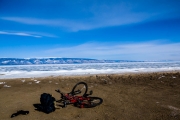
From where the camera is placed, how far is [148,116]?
6184mm

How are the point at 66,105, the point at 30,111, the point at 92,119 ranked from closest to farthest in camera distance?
the point at 92,119 < the point at 30,111 < the point at 66,105

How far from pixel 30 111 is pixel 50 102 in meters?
1.01

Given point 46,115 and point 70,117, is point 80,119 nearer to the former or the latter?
point 70,117

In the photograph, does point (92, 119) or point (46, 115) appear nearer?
point (92, 119)

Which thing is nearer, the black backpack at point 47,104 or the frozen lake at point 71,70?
the black backpack at point 47,104

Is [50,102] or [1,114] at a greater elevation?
[50,102]

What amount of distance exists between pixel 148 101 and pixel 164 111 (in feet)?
5.16

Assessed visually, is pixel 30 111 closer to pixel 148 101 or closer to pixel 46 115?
pixel 46 115

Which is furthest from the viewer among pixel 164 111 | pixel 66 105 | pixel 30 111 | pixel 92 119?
pixel 66 105

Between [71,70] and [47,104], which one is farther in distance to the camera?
[71,70]

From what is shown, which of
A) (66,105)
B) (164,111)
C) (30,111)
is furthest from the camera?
(66,105)

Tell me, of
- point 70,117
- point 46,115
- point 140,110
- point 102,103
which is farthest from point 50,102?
point 140,110

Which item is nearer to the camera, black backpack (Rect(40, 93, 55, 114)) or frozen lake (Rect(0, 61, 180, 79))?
black backpack (Rect(40, 93, 55, 114))

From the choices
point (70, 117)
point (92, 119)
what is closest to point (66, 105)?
point (70, 117)
